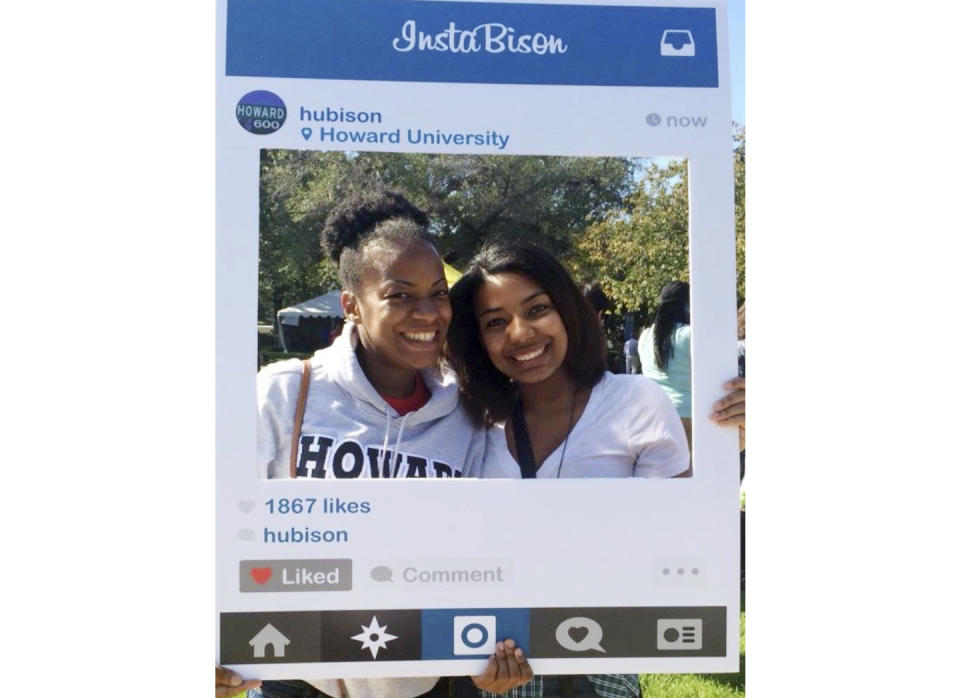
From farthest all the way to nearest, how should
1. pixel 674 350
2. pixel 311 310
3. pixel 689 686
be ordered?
pixel 689 686 → pixel 674 350 → pixel 311 310

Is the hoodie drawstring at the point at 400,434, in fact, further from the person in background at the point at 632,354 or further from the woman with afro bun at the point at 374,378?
the person in background at the point at 632,354

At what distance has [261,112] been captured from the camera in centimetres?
241

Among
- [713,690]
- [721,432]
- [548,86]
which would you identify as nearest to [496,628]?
[721,432]

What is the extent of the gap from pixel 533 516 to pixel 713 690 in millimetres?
1930

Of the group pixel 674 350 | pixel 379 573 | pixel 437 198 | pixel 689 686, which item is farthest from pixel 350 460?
pixel 689 686

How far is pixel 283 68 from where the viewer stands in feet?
7.98

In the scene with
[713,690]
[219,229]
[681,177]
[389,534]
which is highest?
[681,177]

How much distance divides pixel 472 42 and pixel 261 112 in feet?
2.05

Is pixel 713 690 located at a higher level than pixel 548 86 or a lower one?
lower

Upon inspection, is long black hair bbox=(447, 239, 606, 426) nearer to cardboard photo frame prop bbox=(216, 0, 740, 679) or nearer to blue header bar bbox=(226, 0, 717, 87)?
cardboard photo frame prop bbox=(216, 0, 740, 679)

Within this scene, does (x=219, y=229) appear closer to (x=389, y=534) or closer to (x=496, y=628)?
(x=389, y=534)

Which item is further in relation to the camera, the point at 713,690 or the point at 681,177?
the point at 713,690

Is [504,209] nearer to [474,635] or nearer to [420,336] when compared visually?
[420,336]

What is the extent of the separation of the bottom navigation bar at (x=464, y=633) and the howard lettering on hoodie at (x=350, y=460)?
397mm
